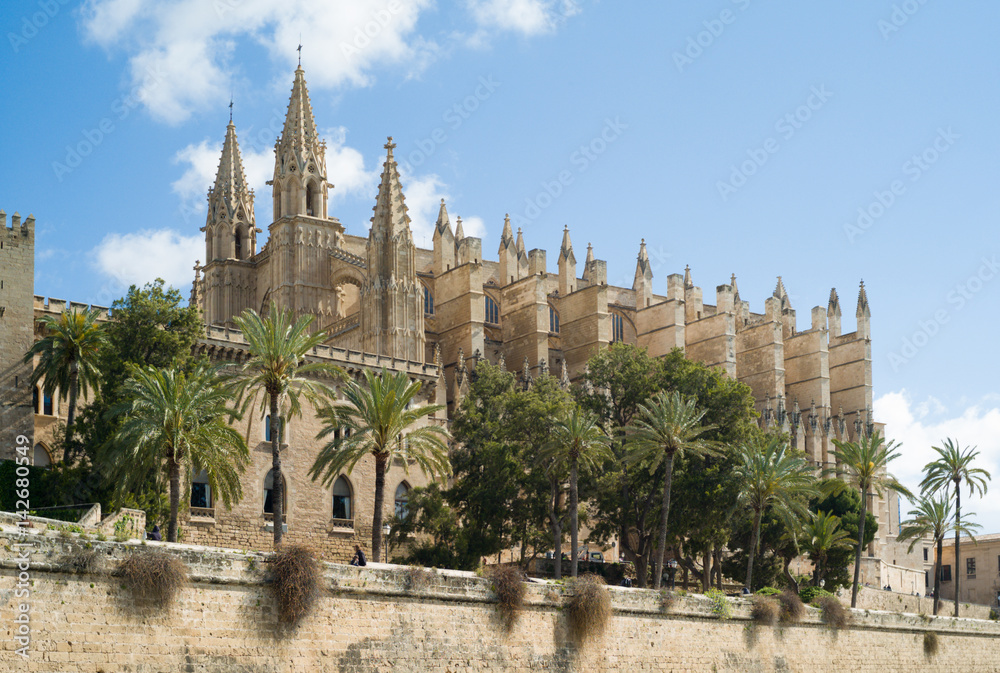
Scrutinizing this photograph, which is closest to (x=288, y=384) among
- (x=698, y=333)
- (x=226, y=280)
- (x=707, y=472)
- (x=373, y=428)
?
(x=373, y=428)

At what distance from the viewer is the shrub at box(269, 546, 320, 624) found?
2380 cm

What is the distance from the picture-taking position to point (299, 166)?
60.1 meters

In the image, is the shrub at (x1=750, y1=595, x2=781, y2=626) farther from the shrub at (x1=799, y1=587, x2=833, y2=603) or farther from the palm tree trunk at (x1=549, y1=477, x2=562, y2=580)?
the shrub at (x1=799, y1=587, x2=833, y2=603)

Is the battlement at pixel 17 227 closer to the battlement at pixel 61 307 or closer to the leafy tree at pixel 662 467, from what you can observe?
the battlement at pixel 61 307

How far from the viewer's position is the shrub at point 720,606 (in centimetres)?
3434

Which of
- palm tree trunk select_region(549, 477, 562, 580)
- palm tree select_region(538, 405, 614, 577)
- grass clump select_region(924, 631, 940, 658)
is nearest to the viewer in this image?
palm tree select_region(538, 405, 614, 577)

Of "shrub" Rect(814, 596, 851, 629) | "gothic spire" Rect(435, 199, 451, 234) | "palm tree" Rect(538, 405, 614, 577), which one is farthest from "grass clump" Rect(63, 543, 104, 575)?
"gothic spire" Rect(435, 199, 451, 234)

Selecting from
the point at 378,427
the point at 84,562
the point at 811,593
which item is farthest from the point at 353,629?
the point at 811,593

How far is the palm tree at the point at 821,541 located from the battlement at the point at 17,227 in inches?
1169

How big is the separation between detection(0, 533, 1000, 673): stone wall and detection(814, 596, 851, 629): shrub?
4.13ft

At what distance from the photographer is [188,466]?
32281 mm

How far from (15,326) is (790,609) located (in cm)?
2466

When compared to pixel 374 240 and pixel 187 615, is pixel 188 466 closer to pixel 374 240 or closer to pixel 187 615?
pixel 187 615

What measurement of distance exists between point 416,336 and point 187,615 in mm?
33071
